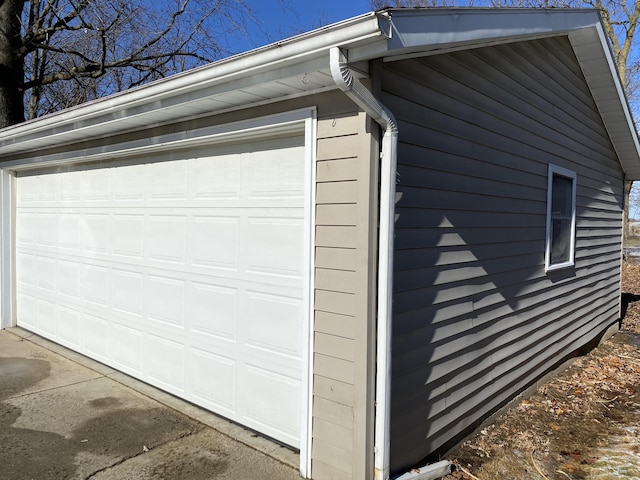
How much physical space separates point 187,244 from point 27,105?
15568 millimetres

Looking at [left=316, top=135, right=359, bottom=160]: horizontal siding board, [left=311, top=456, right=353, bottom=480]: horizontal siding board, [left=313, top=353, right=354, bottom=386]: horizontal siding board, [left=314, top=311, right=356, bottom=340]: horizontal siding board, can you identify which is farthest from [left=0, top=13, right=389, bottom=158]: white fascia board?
[left=311, top=456, right=353, bottom=480]: horizontal siding board

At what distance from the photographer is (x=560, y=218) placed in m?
5.77

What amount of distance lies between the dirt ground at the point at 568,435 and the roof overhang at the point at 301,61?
2788 millimetres

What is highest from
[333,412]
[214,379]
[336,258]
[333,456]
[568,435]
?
[336,258]

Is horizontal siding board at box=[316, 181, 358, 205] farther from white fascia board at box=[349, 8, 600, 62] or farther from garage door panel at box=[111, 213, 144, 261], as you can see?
garage door panel at box=[111, 213, 144, 261]

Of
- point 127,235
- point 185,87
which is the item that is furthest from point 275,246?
point 127,235

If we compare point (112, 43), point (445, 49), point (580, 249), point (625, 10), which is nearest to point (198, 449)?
point (445, 49)

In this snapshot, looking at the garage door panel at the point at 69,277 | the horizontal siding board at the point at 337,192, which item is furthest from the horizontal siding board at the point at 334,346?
the garage door panel at the point at 69,277

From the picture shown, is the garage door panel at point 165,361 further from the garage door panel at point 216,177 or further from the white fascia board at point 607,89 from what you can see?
the white fascia board at point 607,89

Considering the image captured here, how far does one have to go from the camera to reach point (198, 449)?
352cm

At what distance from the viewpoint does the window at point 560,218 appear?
17.7 ft

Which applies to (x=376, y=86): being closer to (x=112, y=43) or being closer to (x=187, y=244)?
(x=187, y=244)

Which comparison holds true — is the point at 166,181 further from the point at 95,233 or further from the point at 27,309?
the point at 27,309

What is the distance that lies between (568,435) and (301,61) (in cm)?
376
